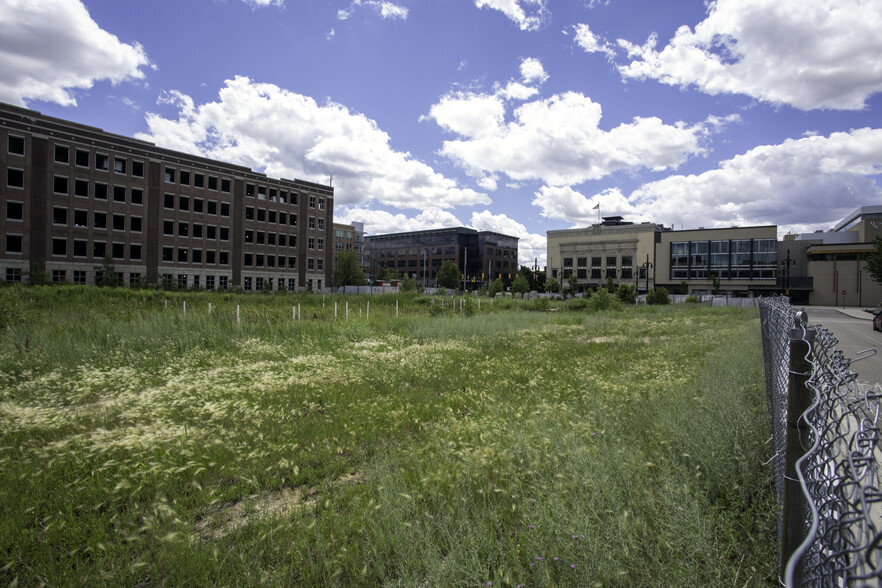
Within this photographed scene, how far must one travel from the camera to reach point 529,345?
1608 centimetres

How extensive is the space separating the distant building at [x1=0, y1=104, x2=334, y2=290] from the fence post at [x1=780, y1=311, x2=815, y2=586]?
63787 mm

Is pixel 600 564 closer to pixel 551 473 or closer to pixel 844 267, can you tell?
pixel 551 473

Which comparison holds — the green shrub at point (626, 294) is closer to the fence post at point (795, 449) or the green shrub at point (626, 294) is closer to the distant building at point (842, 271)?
the distant building at point (842, 271)

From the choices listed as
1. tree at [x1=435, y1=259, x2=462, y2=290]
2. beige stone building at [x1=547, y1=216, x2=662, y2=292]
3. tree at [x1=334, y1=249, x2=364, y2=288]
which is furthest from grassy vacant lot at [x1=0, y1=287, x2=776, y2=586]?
beige stone building at [x1=547, y1=216, x2=662, y2=292]

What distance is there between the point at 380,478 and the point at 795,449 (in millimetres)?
3615

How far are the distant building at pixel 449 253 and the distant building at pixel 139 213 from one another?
6703 cm

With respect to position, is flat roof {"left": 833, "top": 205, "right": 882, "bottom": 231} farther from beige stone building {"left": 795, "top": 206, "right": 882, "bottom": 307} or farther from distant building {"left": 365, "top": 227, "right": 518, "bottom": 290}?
distant building {"left": 365, "top": 227, "right": 518, "bottom": 290}

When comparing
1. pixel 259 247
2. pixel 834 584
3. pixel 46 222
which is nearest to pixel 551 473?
pixel 834 584

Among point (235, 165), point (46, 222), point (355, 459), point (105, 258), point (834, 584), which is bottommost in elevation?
point (355, 459)

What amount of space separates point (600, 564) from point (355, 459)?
343 cm

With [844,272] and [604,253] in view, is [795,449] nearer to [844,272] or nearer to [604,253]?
[844,272]

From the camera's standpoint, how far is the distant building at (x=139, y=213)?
49688 millimetres

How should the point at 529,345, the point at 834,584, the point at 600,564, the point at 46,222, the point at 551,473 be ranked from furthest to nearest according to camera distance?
the point at 46,222 → the point at 529,345 → the point at 551,473 → the point at 600,564 → the point at 834,584

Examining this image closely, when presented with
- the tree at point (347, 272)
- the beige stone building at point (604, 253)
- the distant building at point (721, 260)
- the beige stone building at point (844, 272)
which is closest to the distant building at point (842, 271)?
Result: the beige stone building at point (844, 272)
